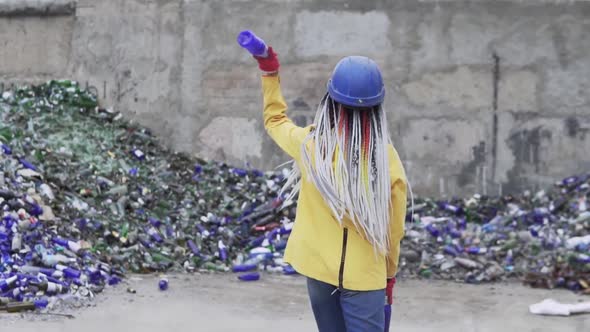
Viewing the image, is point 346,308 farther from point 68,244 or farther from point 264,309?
point 68,244

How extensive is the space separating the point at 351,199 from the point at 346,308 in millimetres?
455

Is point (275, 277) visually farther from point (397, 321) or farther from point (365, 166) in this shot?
point (365, 166)

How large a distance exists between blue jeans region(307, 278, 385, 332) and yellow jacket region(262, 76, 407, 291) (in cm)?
5

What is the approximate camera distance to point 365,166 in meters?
3.40

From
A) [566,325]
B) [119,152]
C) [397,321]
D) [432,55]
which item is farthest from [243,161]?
[566,325]

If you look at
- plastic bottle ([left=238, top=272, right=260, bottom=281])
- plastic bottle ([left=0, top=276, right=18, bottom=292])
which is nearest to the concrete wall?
plastic bottle ([left=238, top=272, right=260, bottom=281])

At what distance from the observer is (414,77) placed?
9055mm

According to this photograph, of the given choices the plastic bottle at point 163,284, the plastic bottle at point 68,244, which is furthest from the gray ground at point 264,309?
the plastic bottle at point 68,244

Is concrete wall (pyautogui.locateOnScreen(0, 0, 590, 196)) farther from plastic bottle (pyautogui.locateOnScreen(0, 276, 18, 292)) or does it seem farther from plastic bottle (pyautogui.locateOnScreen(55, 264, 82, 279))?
plastic bottle (pyautogui.locateOnScreen(0, 276, 18, 292))

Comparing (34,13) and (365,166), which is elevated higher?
(34,13)

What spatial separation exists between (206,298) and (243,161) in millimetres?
3224

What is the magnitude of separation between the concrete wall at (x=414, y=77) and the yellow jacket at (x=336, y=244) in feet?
18.4

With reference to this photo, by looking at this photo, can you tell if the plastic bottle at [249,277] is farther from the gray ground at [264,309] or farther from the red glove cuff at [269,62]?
the red glove cuff at [269,62]

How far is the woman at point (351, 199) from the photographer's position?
3.38 m
